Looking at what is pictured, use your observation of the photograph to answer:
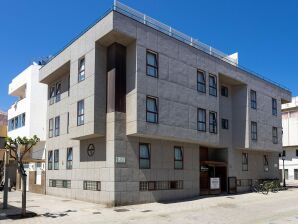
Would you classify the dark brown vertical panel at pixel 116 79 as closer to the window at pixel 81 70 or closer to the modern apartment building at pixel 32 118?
the window at pixel 81 70

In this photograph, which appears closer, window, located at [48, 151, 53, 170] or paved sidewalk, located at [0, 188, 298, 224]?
paved sidewalk, located at [0, 188, 298, 224]

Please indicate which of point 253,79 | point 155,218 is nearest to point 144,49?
point 155,218

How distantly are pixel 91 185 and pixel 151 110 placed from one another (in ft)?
21.2

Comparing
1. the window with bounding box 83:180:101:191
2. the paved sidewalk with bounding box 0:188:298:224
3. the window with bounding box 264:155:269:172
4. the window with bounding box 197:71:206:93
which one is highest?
the window with bounding box 197:71:206:93

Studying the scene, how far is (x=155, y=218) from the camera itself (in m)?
17.9

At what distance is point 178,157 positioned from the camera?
2638 centimetres

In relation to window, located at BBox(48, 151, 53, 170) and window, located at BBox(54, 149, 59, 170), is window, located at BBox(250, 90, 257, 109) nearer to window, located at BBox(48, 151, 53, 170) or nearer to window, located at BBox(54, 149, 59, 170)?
window, located at BBox(54, 149, 59, 170)

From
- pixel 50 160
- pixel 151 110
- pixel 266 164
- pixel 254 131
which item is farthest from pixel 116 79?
pixel 266 164

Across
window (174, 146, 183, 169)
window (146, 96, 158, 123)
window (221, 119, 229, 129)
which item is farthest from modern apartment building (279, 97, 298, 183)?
window (146, 96, 158, 123)

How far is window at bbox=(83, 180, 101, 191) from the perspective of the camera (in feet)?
77.2

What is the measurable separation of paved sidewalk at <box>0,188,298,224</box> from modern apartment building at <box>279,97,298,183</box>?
38673mm

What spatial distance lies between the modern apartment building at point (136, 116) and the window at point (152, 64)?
66 mm

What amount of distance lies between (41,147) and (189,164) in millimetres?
15375

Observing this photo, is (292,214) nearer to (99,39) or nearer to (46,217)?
(46,217)
